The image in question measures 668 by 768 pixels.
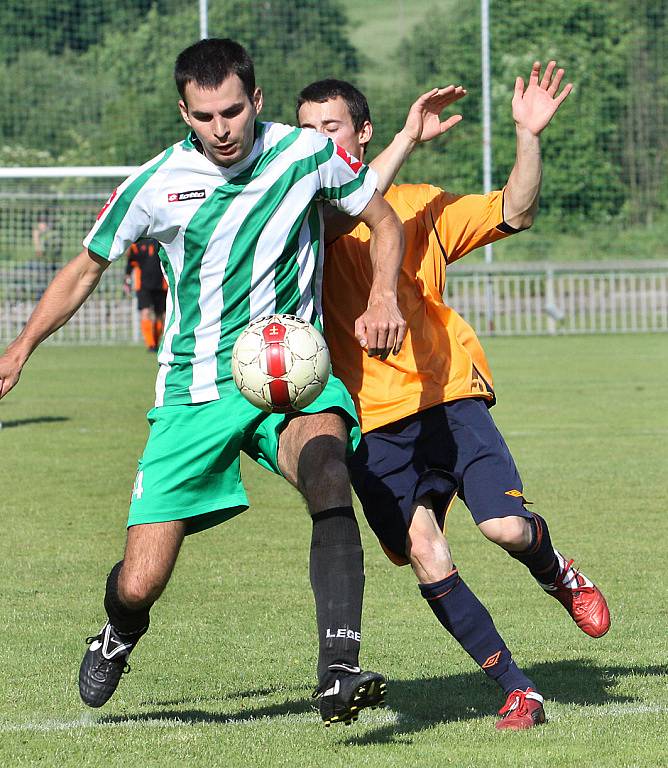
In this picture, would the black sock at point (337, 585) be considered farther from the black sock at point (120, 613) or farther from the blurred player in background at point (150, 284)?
the blurred player in background at point (150, 284)

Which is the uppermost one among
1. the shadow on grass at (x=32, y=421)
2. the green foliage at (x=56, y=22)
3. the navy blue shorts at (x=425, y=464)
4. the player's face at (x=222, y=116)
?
the green foliage at (x=56, y=22)

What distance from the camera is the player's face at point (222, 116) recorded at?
14.5 feet

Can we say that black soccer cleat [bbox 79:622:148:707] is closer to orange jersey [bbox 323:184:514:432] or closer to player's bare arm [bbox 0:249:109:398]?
player's bare arm [bbox 0:249:109:398]

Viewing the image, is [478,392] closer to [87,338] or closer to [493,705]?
[493,705]

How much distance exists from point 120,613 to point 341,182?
1586 mm

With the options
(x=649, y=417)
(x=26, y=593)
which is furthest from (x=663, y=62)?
(x=26, y=593)

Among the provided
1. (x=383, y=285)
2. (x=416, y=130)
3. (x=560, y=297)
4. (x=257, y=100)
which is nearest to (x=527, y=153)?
(x=416, y=130)

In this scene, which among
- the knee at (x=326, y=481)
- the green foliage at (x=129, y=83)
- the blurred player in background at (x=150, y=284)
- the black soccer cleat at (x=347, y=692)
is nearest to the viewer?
the black soccer cleat at (x=347, y=692)

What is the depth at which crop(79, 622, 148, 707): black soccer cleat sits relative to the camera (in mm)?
4676

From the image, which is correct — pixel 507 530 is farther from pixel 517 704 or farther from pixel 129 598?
pixel 129 598

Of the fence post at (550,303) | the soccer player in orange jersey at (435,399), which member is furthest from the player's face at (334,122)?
the fence post at (550,303)

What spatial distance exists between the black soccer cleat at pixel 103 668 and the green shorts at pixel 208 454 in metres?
0.47

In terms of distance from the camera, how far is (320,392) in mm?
4414

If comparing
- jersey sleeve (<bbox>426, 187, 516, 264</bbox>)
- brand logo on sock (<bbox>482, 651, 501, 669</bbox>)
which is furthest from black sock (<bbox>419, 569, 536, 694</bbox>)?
jersey sleeve (<bbox>426, 187, 516, 264</bbox>)
